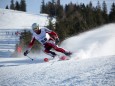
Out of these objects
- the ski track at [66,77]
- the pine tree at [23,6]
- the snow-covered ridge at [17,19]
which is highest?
the ski track at [66,77]

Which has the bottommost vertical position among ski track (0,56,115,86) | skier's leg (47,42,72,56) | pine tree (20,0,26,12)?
pine tree (20,0,26,12)

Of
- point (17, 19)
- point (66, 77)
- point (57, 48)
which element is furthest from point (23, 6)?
point (66, 77)

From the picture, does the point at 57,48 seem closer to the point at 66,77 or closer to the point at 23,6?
the point at 66,77

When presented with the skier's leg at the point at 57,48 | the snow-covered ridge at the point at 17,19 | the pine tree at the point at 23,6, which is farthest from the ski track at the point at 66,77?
the pine tree at the point at 23,6

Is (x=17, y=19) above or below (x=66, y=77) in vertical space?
below

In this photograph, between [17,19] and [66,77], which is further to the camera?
[17,19]

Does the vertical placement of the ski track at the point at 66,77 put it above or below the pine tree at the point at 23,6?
above

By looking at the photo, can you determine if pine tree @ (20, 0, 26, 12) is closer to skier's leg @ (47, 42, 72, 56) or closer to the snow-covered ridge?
the snow-covered ridge

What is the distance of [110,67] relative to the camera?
6105 millimetres

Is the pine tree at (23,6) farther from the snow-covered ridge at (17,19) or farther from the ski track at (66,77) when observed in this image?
the ski track at (66,77)

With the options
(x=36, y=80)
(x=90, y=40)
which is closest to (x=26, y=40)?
(x=90, y=40)

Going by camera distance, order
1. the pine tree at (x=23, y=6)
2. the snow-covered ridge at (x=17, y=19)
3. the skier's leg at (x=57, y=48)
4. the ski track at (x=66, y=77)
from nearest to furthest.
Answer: the ski track at (x=66, y=77) < the skier's leg at (x=57, y=48) < the snow-covered ridge at (x=17, y=19) < the pine tree at (x=23, y=6)

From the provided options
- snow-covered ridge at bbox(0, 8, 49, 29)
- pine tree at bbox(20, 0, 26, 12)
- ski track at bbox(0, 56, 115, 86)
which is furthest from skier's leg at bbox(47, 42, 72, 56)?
pine tree at bbox(20, 0, 26, 12)

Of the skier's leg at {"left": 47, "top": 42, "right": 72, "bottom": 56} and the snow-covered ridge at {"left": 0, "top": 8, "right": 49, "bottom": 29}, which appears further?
the snow-covered ridge at {"left": 0, "top": 8, "right": 49, "bottom": 29}
